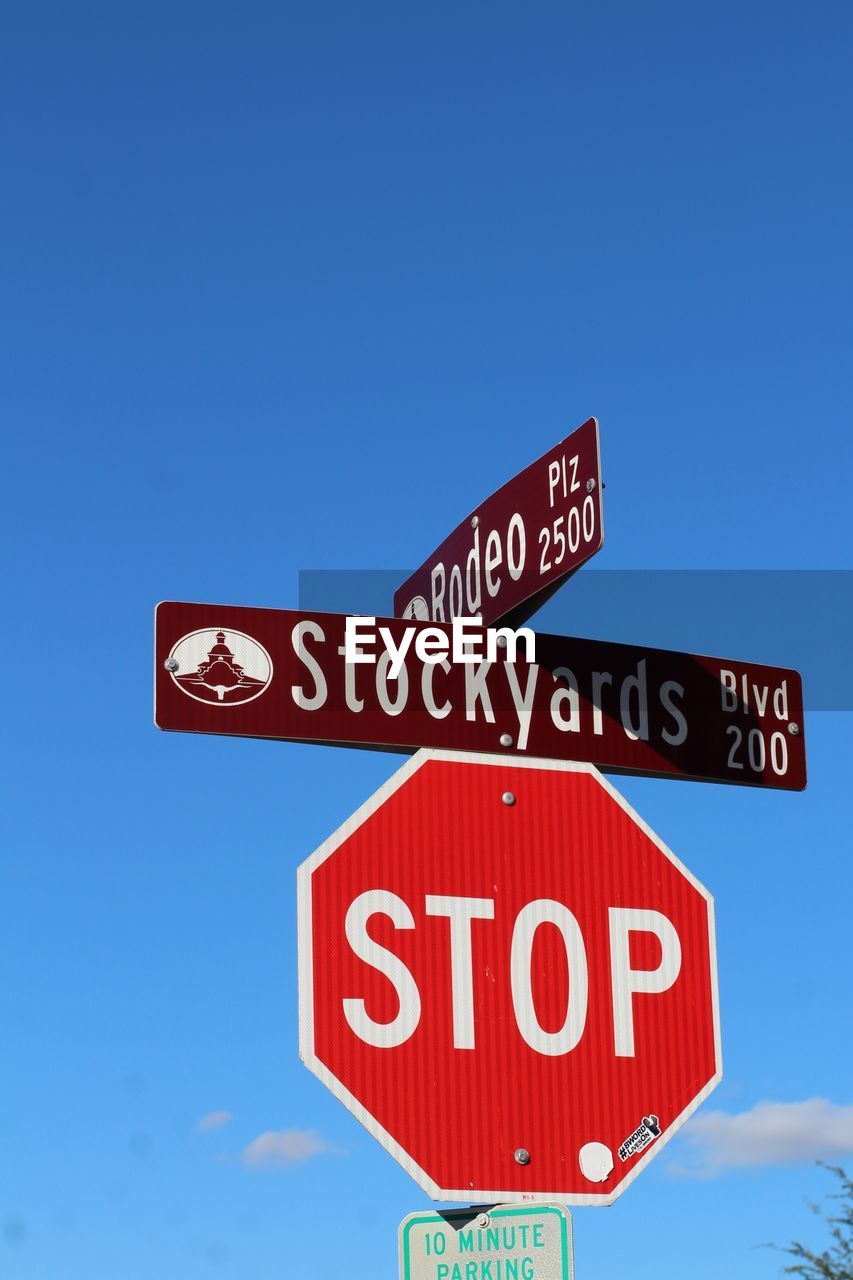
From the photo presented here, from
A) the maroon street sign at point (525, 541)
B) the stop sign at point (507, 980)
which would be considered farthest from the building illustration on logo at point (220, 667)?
the maroon street sign at point (525, 541)

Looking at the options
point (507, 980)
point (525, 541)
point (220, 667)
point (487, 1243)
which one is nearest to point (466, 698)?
point (525, 541)

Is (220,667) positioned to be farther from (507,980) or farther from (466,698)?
(507,980)

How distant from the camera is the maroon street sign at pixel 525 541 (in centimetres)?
530

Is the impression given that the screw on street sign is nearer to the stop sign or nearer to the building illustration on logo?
the stop sign

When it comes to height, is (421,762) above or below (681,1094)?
above

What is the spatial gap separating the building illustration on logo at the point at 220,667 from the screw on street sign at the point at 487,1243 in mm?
1683

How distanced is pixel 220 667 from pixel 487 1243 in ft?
6.31

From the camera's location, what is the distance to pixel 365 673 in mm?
5602

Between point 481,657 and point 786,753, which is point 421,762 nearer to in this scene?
point 481,657

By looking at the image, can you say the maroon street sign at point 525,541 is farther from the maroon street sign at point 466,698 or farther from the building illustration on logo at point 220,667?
the building illustration on logo at point 220,667

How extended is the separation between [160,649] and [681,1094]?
83.5 inches

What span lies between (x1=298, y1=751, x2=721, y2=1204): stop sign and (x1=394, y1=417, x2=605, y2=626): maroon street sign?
24.0 inches

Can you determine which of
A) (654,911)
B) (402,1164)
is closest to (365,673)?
(654,911)

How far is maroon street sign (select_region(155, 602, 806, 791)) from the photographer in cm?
539
